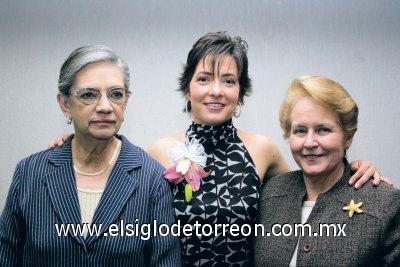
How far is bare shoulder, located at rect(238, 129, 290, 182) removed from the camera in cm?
263

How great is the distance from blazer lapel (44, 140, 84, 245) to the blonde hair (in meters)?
0.96

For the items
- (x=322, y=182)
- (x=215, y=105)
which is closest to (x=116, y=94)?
(x=215, y=105)

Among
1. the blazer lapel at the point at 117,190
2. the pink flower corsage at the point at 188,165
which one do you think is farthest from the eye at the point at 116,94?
the pink flower corsage at the point at 188,165

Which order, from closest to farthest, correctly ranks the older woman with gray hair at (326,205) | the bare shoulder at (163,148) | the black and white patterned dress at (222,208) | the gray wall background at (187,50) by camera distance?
1. the older woman with gray hair at (326,205)
2. the black and white patterned dress at (222,208)
3. the bare shoulder at (163,148)
4. the gray wall background at (187,50)

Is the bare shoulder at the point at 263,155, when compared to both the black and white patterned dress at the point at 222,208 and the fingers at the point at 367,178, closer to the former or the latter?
the black and white patterned dress at the point at 222,208

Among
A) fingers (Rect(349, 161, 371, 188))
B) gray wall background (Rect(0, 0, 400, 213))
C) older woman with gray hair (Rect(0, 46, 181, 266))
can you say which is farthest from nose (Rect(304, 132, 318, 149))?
gray wall background (Rect(0, 0, 400, 213))

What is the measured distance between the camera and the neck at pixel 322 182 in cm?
228

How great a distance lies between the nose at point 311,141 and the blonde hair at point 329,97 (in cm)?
12

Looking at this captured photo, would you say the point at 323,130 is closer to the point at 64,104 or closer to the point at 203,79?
the point at 203,79

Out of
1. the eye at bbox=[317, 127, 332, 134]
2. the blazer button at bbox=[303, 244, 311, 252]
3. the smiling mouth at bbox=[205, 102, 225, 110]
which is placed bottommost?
the blazer button at bbox=[303, 244, 311, 252]

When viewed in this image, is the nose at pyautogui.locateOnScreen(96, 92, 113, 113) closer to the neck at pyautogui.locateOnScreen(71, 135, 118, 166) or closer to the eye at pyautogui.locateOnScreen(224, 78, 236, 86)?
the neck at pyautogui.locateOnScreen(71, 135, 118, 166)

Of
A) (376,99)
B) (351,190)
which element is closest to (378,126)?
(376,99)

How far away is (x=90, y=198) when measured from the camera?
220 centimetres

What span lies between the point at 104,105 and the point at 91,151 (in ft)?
0.80
